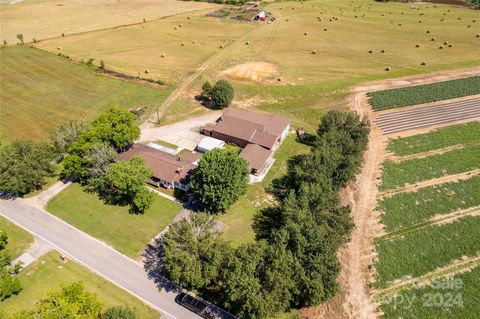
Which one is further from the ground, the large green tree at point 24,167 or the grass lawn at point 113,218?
the large green tree at point 24,167

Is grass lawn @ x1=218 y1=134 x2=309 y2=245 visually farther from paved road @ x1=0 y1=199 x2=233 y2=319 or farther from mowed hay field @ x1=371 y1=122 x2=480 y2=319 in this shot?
mowed hay field @ x1=371 y1=122 x2=480 y2=319

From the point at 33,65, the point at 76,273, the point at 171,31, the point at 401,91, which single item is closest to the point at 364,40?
the point at 401,91

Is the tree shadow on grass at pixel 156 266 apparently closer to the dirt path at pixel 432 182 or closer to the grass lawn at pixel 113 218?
the grass lawn at pixel 113 218

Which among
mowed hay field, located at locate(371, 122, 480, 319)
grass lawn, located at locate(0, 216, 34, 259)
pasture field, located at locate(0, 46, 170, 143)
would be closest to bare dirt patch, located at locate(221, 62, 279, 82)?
pasture field, located at locate(0, 46, 170, 143)

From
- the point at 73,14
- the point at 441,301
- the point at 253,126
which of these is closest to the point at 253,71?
the point at 253,126

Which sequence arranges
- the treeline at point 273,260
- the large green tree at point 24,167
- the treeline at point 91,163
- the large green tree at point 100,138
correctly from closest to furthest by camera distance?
the treeline at point 273,260 → the treeline at point 91,163 → the large green tree at point 24,167 → the large green tree at point 100,138

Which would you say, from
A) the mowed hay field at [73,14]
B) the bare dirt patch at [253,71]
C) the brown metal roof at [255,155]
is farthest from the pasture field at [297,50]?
the brown metal roof at [255,155]

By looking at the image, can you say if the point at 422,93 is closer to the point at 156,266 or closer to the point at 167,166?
the point at 167,166
